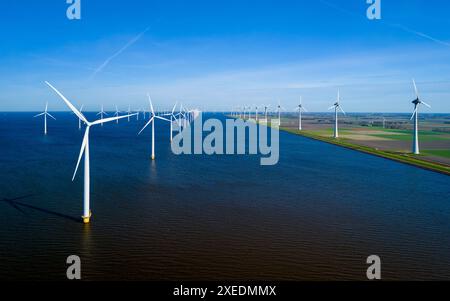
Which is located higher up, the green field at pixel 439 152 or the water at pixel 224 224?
the green field at pixel 439 152

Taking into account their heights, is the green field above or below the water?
above

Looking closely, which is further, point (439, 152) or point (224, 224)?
point (439, 152)

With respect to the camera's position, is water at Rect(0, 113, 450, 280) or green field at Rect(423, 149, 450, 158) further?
green field at Rect(423, 149, 450, 158)

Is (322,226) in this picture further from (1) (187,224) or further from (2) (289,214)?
(1) (187,224)

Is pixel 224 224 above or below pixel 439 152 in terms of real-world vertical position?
below

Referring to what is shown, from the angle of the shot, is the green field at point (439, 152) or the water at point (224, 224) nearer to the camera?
the water at point (224, 224)
